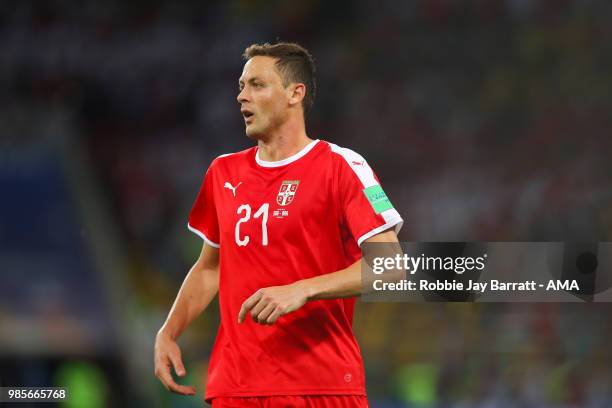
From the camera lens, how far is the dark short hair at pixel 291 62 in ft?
12.0

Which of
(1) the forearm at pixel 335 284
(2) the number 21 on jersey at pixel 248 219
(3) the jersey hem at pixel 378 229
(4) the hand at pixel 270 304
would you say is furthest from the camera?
(2) the number 21 on jersey at pixel 248 219

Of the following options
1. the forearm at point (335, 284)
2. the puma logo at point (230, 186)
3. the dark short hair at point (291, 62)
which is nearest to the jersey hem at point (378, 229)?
the forearm at point (335, 284)

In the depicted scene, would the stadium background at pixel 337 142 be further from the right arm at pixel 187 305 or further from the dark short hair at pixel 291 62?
the dark short hair at pixel 291 62

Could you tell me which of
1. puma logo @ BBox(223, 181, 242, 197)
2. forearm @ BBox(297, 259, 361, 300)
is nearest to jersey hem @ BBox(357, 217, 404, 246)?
forearm @ BBox(297, 259, 361, 300)

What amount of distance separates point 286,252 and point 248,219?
193mm

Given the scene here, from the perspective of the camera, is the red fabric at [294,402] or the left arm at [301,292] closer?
the left arm at [301,292]

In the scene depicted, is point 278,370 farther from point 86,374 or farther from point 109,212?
point 109,212

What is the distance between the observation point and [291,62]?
12.1ft

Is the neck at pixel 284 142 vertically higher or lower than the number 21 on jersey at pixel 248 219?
higher

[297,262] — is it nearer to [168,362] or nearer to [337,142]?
[168,362]

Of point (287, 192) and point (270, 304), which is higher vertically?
point (287, 192)

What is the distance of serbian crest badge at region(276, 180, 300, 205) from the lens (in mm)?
3455

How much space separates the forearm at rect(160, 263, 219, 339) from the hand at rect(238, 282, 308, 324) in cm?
68

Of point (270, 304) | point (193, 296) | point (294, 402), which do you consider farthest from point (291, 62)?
point (294, 402)
